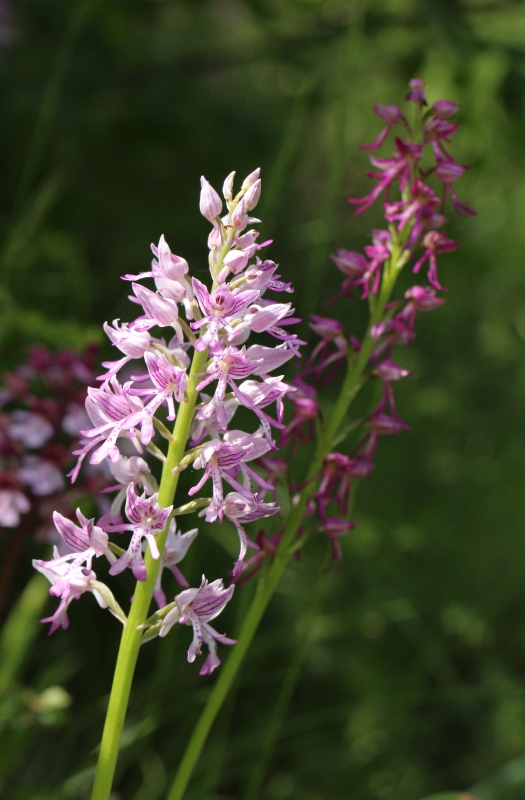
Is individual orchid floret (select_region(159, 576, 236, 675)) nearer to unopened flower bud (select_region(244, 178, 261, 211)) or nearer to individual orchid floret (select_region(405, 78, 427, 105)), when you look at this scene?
unopened flower bud (select_region(244, 178, 261, 211))

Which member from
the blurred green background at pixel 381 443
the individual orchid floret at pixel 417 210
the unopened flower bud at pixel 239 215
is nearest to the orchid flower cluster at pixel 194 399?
the unopened flower bud at pixel 239 215

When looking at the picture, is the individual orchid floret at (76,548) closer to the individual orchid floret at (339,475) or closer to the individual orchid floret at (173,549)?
the individual orchid floret at (173,549)

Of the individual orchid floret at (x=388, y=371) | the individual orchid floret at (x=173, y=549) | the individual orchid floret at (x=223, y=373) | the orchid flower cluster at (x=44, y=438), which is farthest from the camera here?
the orchid flower cluster at (x=44, y=438)

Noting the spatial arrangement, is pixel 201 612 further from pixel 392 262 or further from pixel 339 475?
pixel 392 262

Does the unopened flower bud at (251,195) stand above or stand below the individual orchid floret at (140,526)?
above

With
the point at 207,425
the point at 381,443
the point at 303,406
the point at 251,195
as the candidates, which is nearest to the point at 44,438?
the point at 303,406

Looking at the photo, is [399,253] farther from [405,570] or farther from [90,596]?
[405,570]

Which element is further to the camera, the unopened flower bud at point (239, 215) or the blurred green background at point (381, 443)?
the blurred green background at point (381, 443)
